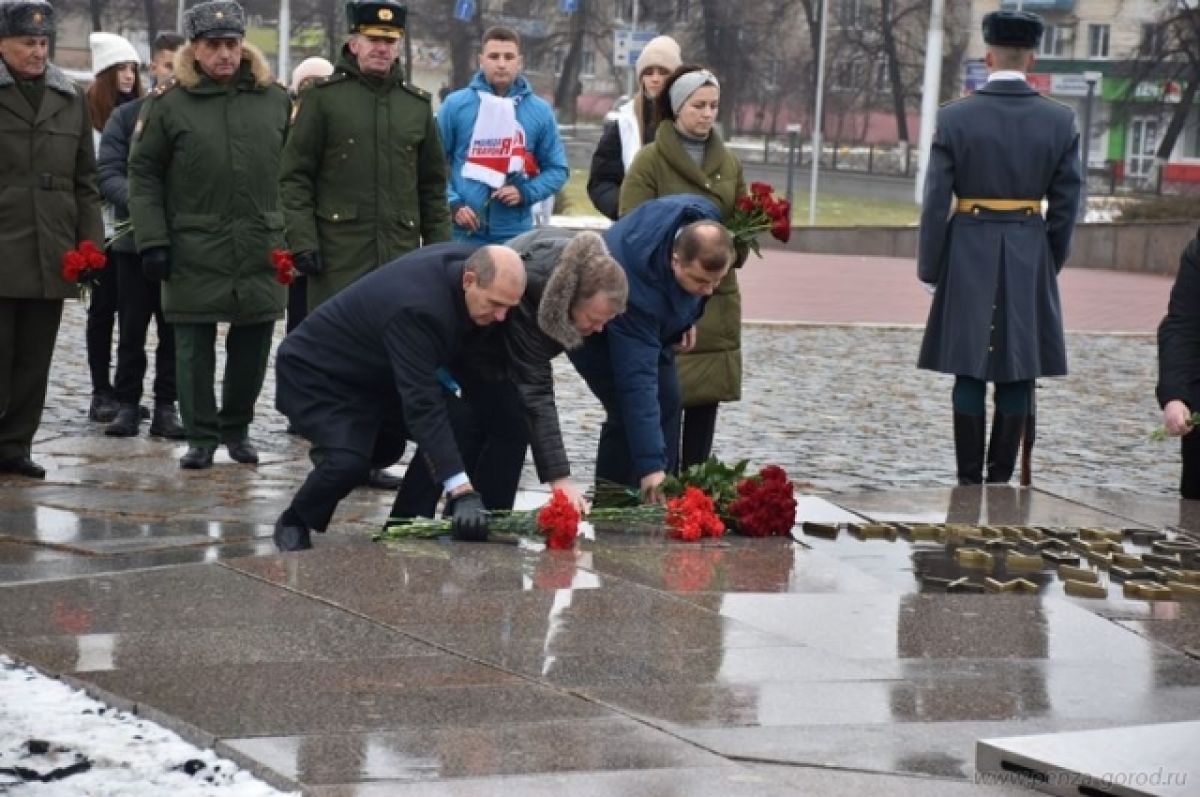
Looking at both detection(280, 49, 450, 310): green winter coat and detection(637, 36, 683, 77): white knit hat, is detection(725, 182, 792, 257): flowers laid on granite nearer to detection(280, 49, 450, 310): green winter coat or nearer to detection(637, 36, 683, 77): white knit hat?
detection(637, 36, 683, 77): white knit hat

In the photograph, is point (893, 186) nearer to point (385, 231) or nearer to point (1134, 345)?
point (1134, 345)

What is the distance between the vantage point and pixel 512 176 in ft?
37.6

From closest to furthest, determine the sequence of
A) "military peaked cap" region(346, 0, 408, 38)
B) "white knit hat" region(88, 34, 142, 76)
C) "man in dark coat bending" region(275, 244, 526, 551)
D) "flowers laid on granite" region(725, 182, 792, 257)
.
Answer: "man in dark coat bending" region(275, 244, 526, 551) < "flowers laid on granite" region(725, 182, 792, 257) < "military peaked cap" region(346, 0, 408, 38) < "white knit hat" region(88, 34, 142, 76)

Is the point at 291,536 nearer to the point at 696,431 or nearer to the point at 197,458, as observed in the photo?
the point at 696,431

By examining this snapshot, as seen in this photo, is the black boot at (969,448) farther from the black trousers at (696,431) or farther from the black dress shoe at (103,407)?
the black dress shoe at (103,407)

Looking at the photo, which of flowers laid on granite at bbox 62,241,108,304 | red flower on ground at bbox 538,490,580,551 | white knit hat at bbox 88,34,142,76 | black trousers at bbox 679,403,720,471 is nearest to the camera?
red flower on ground at bbox 538,490,580,551

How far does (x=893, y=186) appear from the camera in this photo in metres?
61.4

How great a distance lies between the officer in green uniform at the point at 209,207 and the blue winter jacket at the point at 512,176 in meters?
1.03

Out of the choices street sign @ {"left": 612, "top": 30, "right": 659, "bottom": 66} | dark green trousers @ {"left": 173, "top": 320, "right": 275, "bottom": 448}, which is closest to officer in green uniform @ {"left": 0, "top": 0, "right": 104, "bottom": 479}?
dark green trousers @ {"left": 173, "top": 320, "right": 275, "bottom": 448}

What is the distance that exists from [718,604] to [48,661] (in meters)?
2.02

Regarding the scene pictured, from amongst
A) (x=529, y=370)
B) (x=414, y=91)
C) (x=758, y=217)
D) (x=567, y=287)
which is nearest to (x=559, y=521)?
(x=529, y=370)

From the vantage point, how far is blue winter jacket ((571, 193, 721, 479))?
27.3ft

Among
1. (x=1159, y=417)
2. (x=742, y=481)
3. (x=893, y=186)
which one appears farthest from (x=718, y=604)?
(x=893, y=186)

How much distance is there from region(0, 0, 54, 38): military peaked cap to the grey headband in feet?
9.03
